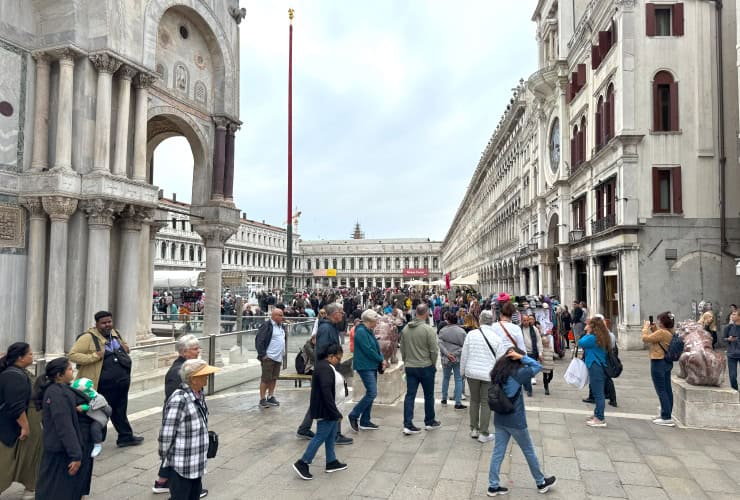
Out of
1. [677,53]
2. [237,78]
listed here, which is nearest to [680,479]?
[237,78]

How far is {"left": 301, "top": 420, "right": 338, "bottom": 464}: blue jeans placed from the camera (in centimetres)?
542

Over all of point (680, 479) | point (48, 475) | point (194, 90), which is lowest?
point (680, 479)

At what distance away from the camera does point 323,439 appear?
18.0ft

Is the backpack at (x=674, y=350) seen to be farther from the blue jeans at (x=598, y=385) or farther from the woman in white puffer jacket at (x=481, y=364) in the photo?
the woman in white puffer jacket at (x=481, y=364)

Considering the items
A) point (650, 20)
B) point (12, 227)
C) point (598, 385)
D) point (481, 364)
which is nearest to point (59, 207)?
point (12, 227)

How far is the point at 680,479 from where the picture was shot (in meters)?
5.39

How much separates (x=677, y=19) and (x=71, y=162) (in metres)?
18.8

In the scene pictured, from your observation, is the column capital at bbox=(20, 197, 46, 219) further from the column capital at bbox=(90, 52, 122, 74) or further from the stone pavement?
the stone pavement

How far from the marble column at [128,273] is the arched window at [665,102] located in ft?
53.5

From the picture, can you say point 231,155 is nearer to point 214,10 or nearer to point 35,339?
point 214,10

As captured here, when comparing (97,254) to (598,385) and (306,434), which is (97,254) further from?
(598,385)

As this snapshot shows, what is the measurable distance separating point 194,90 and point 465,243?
62551 millimetres

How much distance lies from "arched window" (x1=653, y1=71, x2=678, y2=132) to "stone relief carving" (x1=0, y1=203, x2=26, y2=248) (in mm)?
18152

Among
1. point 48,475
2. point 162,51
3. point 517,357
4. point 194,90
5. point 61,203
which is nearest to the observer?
point 48,475
